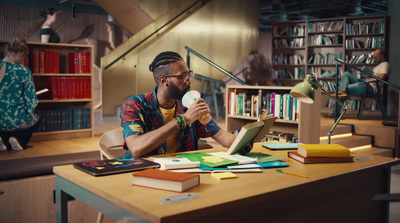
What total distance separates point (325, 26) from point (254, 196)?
9.21 meters

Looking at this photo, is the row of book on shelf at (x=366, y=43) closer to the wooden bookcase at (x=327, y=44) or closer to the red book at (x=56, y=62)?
the wooden bookcase at (x=327, y=44)

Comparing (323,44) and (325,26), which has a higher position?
(325,26)

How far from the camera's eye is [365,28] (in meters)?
9.14

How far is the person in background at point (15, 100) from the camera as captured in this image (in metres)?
4.83

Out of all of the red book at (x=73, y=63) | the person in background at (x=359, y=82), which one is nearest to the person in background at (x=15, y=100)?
the red book at (x=73, y=63)

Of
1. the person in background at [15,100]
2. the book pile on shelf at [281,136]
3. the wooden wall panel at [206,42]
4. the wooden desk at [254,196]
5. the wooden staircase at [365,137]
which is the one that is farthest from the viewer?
the wooden wall panel at [206,42]

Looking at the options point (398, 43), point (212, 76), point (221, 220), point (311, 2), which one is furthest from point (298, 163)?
point (311, 2)

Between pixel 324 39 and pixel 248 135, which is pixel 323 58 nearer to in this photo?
pixel 324 39

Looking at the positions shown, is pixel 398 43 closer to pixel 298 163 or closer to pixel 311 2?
pixel 311 2

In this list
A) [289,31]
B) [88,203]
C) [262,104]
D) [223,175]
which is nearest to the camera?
[88,203]

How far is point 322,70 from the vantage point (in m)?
9.98

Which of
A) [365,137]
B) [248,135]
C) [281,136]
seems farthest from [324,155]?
[365,137]

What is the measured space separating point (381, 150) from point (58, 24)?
8.31 metres

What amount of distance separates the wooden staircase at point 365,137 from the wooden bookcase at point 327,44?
2795 millimetres
